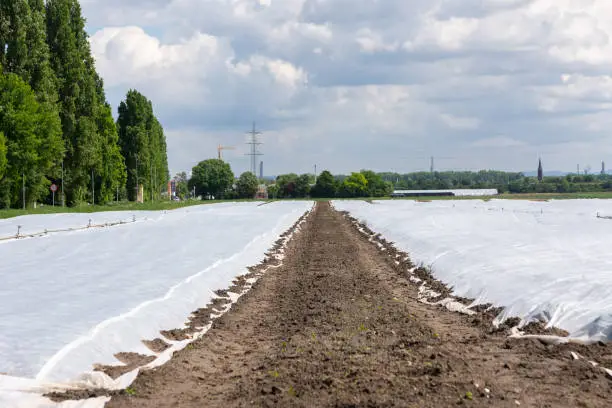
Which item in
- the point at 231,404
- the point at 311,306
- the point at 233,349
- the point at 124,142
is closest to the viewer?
the point at 231,404

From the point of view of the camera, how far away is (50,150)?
47469mm

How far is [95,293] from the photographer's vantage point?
1230cm

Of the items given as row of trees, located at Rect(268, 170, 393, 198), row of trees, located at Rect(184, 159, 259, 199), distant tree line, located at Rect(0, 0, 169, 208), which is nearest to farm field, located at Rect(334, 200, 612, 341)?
distant tree line, located at Rect(0, 0, 169, 208)

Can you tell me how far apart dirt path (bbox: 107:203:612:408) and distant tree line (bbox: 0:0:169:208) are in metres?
35.2

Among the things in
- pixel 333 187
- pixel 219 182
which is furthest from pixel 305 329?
pixel 219 182

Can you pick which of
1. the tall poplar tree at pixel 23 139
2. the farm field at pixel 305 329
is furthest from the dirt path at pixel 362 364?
the tall poplar tree at pixel 23 139

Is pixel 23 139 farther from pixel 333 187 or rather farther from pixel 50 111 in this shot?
pixel 333 187

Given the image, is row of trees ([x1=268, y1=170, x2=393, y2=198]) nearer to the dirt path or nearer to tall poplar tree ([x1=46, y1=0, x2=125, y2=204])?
tall poplar tree ([x1=46, y1=0, x2=125, y2=204])

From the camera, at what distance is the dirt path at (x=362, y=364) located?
22.3 ft

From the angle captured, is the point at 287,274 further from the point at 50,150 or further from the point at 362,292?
the point at 50,150

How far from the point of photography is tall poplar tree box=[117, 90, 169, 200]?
76.3 metres

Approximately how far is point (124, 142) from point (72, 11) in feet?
79.4

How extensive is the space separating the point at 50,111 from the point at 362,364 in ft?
146

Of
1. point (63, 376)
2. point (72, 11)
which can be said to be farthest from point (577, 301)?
point (72, 11)
